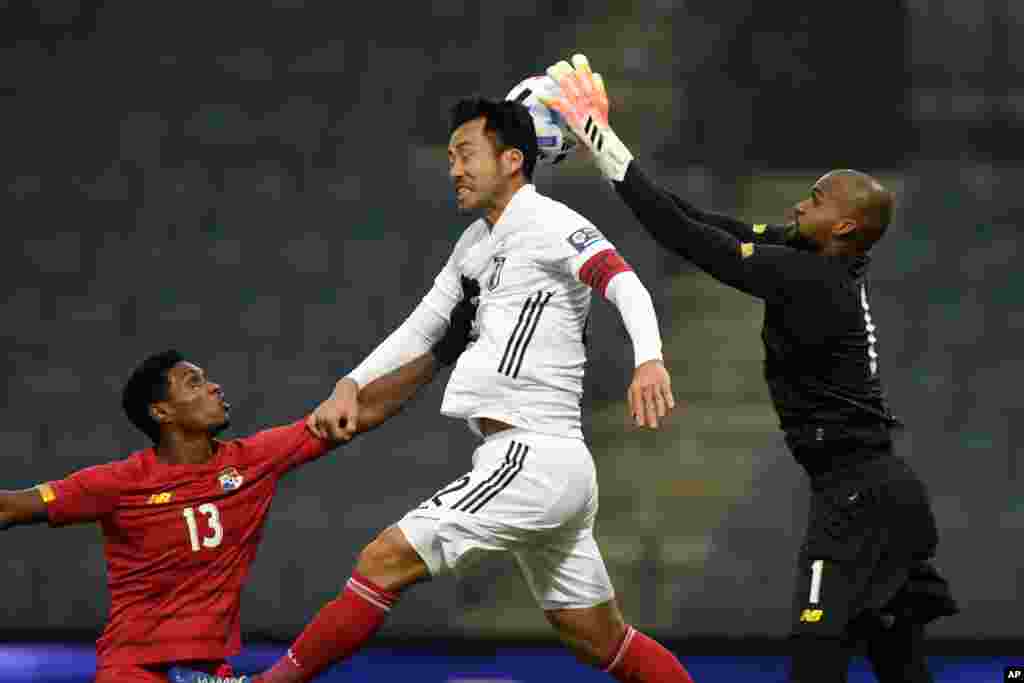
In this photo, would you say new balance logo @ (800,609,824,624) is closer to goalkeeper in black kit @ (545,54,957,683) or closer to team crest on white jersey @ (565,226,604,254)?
goalkeeper in black kit @ (545,54,957,683)

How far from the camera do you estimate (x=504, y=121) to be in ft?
14.1

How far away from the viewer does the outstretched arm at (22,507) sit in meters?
4.23

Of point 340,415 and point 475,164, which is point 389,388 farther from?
point 475,164

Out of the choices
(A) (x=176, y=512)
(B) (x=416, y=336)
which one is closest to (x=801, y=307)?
(B) (x=416, y=336)

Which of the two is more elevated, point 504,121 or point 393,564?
point 504,121

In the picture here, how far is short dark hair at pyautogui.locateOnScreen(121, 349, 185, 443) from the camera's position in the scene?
447 cm

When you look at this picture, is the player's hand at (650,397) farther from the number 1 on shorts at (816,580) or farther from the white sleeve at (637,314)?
the number 1 on shorts at (816,580)

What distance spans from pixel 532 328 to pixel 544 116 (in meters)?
0.61

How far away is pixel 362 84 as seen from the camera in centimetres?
669

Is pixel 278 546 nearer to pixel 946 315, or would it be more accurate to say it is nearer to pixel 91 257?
pixel 91 257

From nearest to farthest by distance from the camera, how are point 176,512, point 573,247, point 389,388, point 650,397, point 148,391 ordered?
point 650,397 → point 573,247 → point 176,512 → point 148,391 → point 389,388

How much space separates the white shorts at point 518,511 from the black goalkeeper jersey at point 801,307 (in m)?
0.56

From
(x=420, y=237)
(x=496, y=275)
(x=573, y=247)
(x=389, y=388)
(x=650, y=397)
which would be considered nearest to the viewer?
(x=650, y=397)

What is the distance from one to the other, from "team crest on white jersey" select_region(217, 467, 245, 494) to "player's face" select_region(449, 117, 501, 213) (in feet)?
3.08
